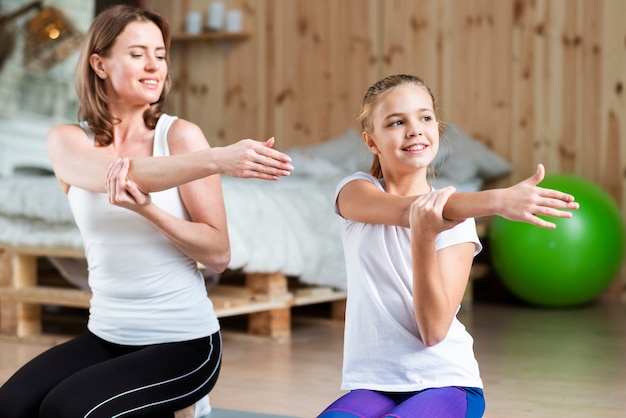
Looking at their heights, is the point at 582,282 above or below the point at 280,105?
below

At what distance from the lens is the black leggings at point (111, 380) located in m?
1.63

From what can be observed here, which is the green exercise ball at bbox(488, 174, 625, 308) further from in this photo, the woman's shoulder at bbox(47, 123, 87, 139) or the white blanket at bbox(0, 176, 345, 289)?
the woman's shoulder at bbox(47, 123, 87, 139)

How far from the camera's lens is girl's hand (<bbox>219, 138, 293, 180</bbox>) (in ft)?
4.83

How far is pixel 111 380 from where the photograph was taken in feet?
5.43

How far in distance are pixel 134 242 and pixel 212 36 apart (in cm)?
334

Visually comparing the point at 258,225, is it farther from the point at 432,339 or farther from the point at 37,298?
the point at 432,339

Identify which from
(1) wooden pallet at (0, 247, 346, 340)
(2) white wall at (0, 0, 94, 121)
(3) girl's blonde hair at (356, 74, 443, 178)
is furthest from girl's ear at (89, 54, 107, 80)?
(2) white wall at (0, 0, 94, 121)

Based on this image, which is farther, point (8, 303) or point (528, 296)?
point (528, 296)

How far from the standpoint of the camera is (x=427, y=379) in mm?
1493

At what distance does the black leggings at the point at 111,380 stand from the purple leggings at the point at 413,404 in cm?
37

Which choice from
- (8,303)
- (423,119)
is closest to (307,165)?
(8,303)

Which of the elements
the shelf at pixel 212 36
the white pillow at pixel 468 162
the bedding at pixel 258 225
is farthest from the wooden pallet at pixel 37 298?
the shelf at pixel 212 36

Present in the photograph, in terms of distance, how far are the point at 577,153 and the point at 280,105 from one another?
1603mm

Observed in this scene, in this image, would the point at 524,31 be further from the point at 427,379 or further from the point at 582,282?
the point at 427,379
